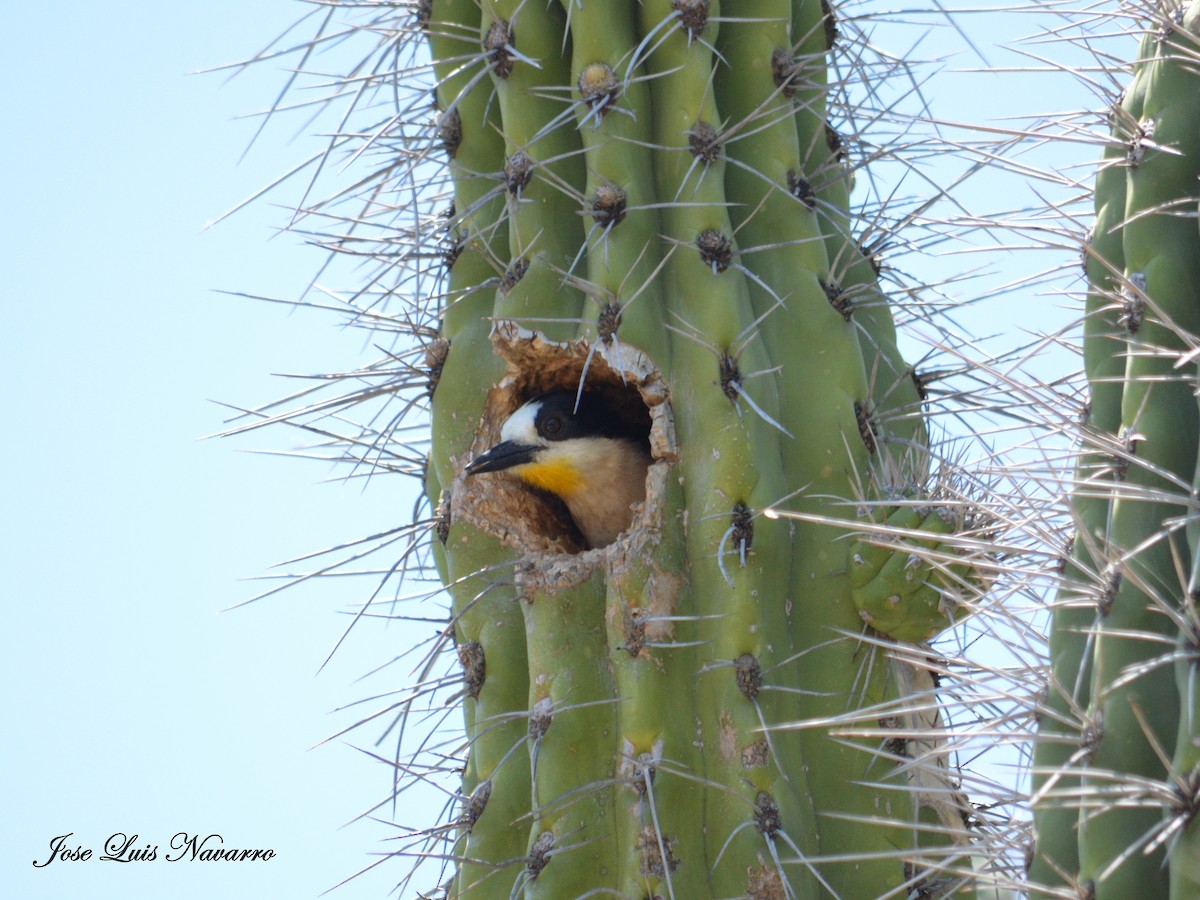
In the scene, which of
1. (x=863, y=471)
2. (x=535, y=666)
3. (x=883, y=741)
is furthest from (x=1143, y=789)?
(x=535, y=666)

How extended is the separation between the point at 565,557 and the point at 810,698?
71 centimetres

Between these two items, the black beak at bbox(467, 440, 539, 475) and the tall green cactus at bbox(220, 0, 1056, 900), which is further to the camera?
the black beak at bbox(467, 440, 539, 475)

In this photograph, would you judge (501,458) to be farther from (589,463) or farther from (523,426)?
(589,463)

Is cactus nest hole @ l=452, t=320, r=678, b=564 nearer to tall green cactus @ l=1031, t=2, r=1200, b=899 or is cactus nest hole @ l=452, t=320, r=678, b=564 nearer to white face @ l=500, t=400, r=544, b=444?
white face @ l=500, t=400, r=544, b=444

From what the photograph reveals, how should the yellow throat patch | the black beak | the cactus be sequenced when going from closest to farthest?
1. the cactus
2. the black beak
3. the yellow throat patch

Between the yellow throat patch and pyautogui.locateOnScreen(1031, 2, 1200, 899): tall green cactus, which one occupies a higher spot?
the yellow throat patch

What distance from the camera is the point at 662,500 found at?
330 centimetres

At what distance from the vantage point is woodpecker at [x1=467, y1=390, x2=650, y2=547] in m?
4.67

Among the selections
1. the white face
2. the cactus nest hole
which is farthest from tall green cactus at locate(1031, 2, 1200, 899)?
the white face

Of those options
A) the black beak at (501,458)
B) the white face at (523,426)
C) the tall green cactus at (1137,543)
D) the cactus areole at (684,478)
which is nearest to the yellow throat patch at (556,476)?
the white face at (523,426)

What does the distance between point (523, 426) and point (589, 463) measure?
0.93 meters

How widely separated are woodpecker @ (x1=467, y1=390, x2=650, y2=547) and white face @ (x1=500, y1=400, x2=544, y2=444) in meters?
0.04

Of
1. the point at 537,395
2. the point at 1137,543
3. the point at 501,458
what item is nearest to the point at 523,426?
the point at 537,395

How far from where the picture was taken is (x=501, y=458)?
384cm
